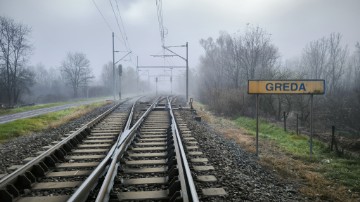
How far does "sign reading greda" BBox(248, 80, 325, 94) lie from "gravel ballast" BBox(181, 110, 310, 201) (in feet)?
6.41

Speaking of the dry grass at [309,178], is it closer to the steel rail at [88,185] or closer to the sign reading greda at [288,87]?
the sign reading greda at [288,87]

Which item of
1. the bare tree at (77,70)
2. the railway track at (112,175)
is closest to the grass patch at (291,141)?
the railway track at (112,175)

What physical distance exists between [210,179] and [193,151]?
230 cm

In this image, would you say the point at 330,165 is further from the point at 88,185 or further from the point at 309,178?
the point at 88,185

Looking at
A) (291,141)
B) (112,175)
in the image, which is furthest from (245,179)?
(291,141)

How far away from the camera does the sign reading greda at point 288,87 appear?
8.25 m

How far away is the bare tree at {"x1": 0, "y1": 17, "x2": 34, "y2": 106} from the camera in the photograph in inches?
1574

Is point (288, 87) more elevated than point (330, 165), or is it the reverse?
point (288, 87)

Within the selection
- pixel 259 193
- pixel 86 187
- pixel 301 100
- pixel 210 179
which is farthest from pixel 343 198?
pixel 301 100

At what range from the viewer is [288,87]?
27.2ft

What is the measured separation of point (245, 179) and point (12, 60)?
4512 centimetres

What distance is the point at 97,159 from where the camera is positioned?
6727 mm

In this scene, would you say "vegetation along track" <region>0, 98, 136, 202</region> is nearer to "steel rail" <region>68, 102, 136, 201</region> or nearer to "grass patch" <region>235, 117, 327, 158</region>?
"steel rail" <region>68, 102, 136, 201</region>

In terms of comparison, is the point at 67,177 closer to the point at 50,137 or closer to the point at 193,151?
the point at 193,151
